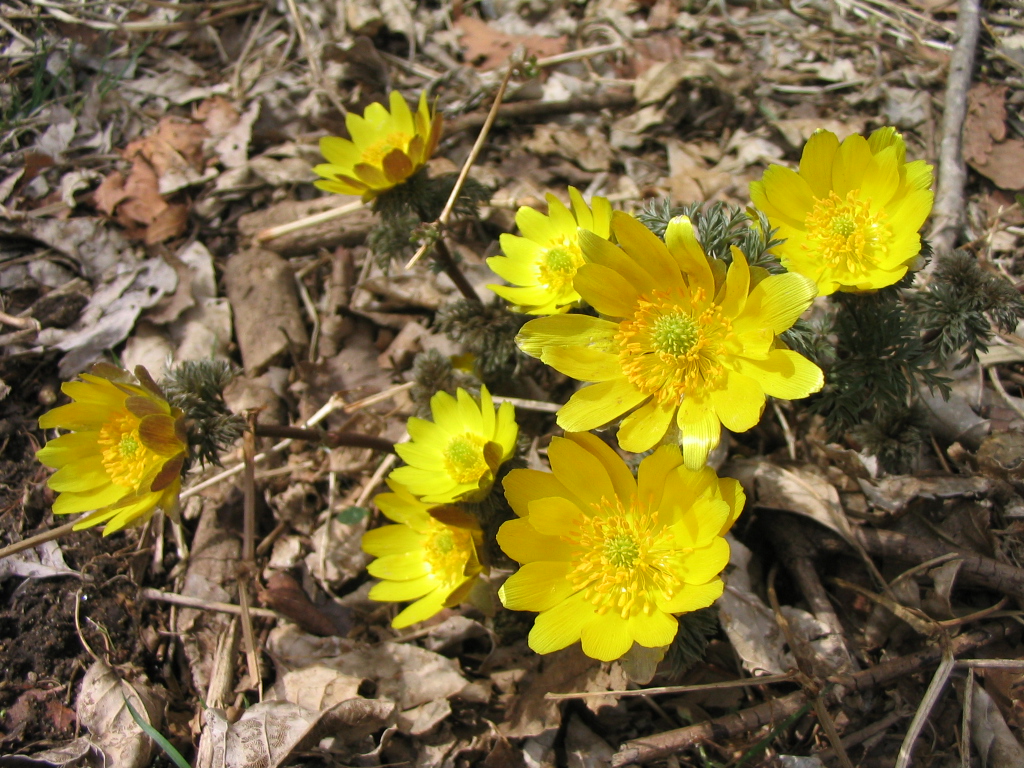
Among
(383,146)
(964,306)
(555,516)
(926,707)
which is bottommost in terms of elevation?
(926,707)

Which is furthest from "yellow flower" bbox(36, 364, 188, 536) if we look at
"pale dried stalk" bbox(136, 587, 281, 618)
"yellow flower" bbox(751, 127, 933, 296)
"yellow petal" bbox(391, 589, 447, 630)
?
"yellow flower" bbox(751, 127, 933, 296)

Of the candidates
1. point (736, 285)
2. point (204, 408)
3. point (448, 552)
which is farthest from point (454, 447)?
point (736, 285)

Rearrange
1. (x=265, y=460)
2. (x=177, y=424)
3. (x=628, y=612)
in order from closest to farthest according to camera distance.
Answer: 1. (x=628, y=612)
2. (x=177, y=424)
3. (x=265, y=460)

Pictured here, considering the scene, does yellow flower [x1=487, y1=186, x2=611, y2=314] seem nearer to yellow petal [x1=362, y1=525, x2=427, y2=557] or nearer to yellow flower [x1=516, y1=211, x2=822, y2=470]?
yellow flower [x1=516, y1=211, x2=822, y2=470]

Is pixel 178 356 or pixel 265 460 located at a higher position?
pixel 178 356

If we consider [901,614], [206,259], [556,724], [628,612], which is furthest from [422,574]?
[206,259]

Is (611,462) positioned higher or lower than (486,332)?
higher

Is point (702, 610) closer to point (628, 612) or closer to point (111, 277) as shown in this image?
point (628, 612)

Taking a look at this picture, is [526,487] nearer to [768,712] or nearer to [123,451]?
[768,712]
